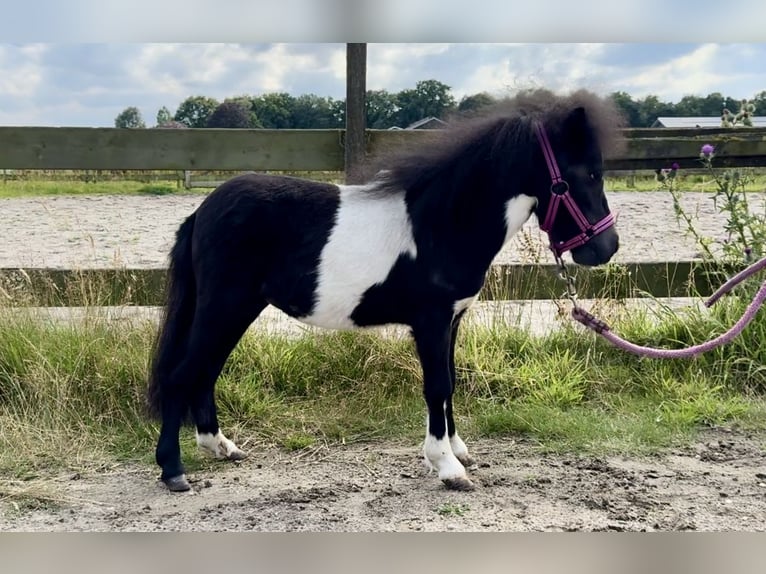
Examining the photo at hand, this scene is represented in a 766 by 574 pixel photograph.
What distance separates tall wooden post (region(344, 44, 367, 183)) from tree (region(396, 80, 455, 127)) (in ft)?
1.13

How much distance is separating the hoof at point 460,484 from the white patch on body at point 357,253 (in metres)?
0.93

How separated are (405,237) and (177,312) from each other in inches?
48.0

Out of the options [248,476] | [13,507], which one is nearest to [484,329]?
[248,476]

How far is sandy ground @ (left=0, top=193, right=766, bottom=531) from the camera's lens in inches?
104

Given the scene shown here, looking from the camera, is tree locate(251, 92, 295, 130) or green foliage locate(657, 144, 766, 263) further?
green foliage locate(657, 144, 766, 263)

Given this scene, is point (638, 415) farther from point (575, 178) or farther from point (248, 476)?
point (248, 476)

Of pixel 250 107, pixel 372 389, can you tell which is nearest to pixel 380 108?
pixel 250 107

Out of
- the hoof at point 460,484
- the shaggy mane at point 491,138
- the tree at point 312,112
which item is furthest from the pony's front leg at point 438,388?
the tree at point 312,112

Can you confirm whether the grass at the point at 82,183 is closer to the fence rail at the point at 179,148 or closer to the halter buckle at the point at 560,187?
the fence rail at the point at 179,148

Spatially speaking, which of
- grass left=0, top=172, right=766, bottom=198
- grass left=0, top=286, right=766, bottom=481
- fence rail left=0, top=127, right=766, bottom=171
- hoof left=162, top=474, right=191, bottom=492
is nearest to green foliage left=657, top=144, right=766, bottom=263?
grass left=0, top=286, right=766, bottom=481

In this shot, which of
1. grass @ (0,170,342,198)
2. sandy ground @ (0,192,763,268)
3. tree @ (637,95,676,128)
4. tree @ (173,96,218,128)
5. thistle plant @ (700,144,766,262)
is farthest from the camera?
sandy ground @ (0,192,763,268)

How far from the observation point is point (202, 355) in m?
2.92

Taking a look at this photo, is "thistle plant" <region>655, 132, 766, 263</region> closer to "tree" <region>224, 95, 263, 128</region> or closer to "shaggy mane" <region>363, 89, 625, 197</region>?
"shaggy mane" <region>363, 89, 625, 197</region>
